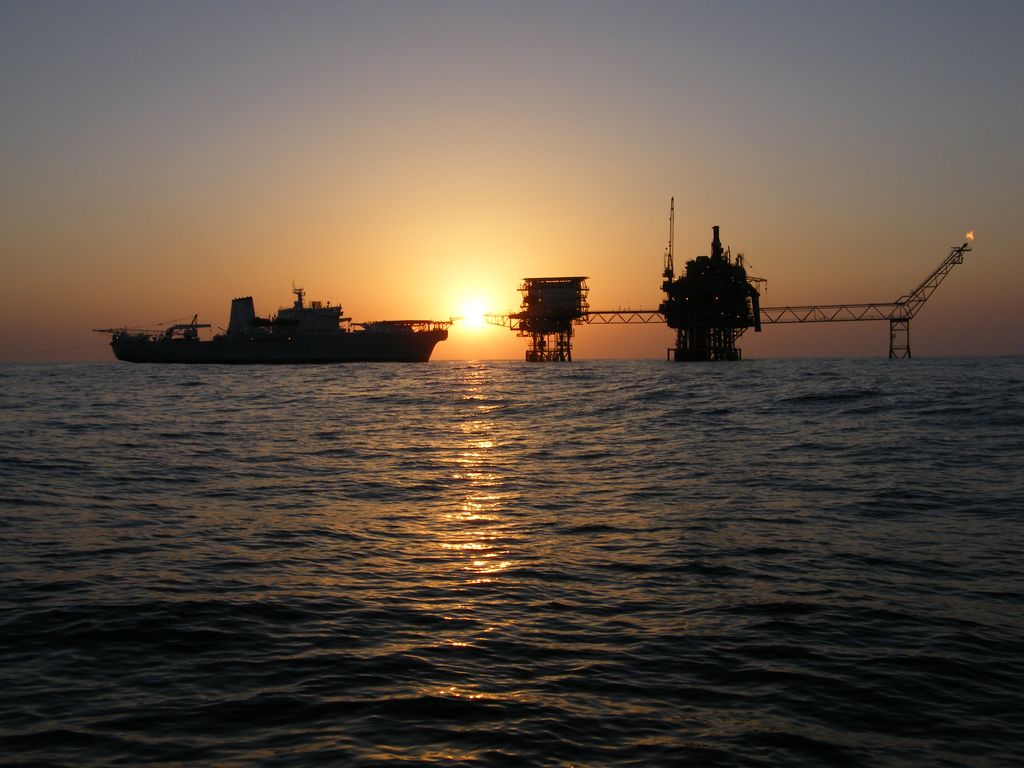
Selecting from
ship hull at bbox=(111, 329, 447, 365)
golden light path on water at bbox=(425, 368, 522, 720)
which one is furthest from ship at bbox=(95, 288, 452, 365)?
golden light path on water at bbox=(425, 368, 522, 720)

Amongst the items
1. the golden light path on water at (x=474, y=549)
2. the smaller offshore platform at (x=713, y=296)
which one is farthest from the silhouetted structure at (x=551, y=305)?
the golden light path on water at (x=474, y=549)

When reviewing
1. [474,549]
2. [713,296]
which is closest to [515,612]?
[474,549]

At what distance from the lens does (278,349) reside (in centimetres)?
13300

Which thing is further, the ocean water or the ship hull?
the ship hull

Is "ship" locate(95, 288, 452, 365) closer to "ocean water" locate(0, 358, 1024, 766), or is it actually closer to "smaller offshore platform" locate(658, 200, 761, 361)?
"smaller offshore platform" locate(658, 200, 761, 361)

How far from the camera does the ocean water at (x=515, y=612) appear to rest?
19.2 feet

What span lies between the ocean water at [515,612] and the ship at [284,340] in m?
113

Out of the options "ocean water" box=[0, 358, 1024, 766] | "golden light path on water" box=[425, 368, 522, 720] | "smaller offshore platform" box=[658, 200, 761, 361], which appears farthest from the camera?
"smaller offshore platform" box=[658, 200, 761, 361]

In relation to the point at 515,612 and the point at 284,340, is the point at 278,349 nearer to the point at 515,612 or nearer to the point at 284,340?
the point at 284,340

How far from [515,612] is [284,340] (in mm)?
129362

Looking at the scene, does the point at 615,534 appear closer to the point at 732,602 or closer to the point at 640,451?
the point at 732,602

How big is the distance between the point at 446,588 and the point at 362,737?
4026 millimetres

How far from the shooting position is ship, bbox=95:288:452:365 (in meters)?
132

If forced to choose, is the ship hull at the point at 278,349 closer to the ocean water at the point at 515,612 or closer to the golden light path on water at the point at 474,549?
the golden light path on water at the point at 474,549
